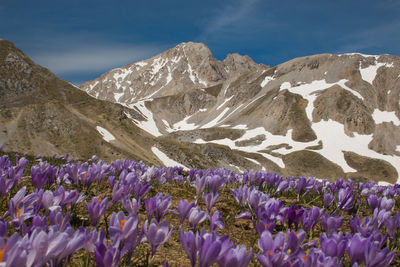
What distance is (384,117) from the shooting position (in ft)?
356

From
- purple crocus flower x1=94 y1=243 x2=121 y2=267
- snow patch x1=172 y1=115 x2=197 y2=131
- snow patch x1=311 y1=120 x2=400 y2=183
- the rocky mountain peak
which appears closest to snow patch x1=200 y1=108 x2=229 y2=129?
snow patch x1=172 y1=115 x2=197 y2=131

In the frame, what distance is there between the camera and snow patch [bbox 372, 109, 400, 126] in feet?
348

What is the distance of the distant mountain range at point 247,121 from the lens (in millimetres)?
29812

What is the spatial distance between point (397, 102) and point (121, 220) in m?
137

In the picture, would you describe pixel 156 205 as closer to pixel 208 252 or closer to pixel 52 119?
pixel 208 252

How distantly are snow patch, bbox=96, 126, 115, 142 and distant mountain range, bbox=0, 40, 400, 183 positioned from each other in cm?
25

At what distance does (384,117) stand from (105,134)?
370 feet

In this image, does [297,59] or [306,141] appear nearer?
[306,141]

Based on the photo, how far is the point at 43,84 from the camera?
1531 inches

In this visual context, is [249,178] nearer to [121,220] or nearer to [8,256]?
[121,220]

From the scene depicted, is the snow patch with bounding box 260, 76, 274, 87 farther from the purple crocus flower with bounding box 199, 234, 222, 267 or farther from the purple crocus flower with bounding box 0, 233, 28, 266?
the purple crocus flower with bounding box 0, 233, 28, 266

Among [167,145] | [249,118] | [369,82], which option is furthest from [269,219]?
[369,82]

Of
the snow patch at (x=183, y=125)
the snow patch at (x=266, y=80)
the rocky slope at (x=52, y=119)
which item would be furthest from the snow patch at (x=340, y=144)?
the snow patch at (x=183, y=125)

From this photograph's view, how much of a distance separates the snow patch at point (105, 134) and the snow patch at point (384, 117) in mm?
107854
